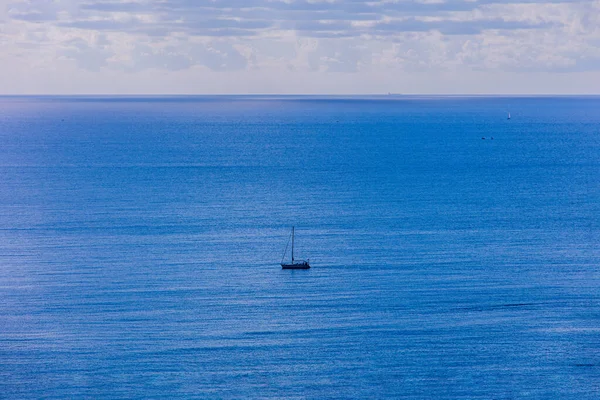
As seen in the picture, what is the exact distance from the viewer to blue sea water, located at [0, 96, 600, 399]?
5503 cm

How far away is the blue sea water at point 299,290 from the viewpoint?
5503 centimetres

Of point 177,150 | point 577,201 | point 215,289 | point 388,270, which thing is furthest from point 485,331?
point 177,150

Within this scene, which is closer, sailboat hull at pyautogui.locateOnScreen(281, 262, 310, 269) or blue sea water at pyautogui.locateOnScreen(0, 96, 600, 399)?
blue sea water at pyautogui.locateOnScreen(0, 96, 600, 399)

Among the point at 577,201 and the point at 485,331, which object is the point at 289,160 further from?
the point at 485,331

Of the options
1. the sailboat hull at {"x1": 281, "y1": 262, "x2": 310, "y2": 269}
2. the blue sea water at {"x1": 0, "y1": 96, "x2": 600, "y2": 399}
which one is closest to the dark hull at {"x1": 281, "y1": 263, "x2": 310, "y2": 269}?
the sailboat hull at {"x1": 281, "y1": 262, "x2": 310, "y2": 269}

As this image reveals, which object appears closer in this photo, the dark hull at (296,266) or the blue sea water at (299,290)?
the blue sea water at (299,290)

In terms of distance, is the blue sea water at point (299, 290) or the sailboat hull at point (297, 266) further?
the sailboat hull at point (297, 266)

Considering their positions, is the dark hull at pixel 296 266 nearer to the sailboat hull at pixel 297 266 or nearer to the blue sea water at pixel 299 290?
the sailboat hull at pixel 297 266

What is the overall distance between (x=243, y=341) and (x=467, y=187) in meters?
73.7

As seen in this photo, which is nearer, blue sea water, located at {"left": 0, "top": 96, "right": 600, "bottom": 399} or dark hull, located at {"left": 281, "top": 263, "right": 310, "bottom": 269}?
blue sea water, located at {"left": 0, "top": 96, "right": 600, "bottom": 399}

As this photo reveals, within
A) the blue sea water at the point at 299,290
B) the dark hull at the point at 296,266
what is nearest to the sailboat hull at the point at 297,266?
the dark hull at the point at 296,266

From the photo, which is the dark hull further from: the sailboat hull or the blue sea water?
the blue sea water

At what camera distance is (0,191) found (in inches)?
4717

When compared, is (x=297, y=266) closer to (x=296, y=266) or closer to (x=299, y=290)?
(x=296, y=266)
